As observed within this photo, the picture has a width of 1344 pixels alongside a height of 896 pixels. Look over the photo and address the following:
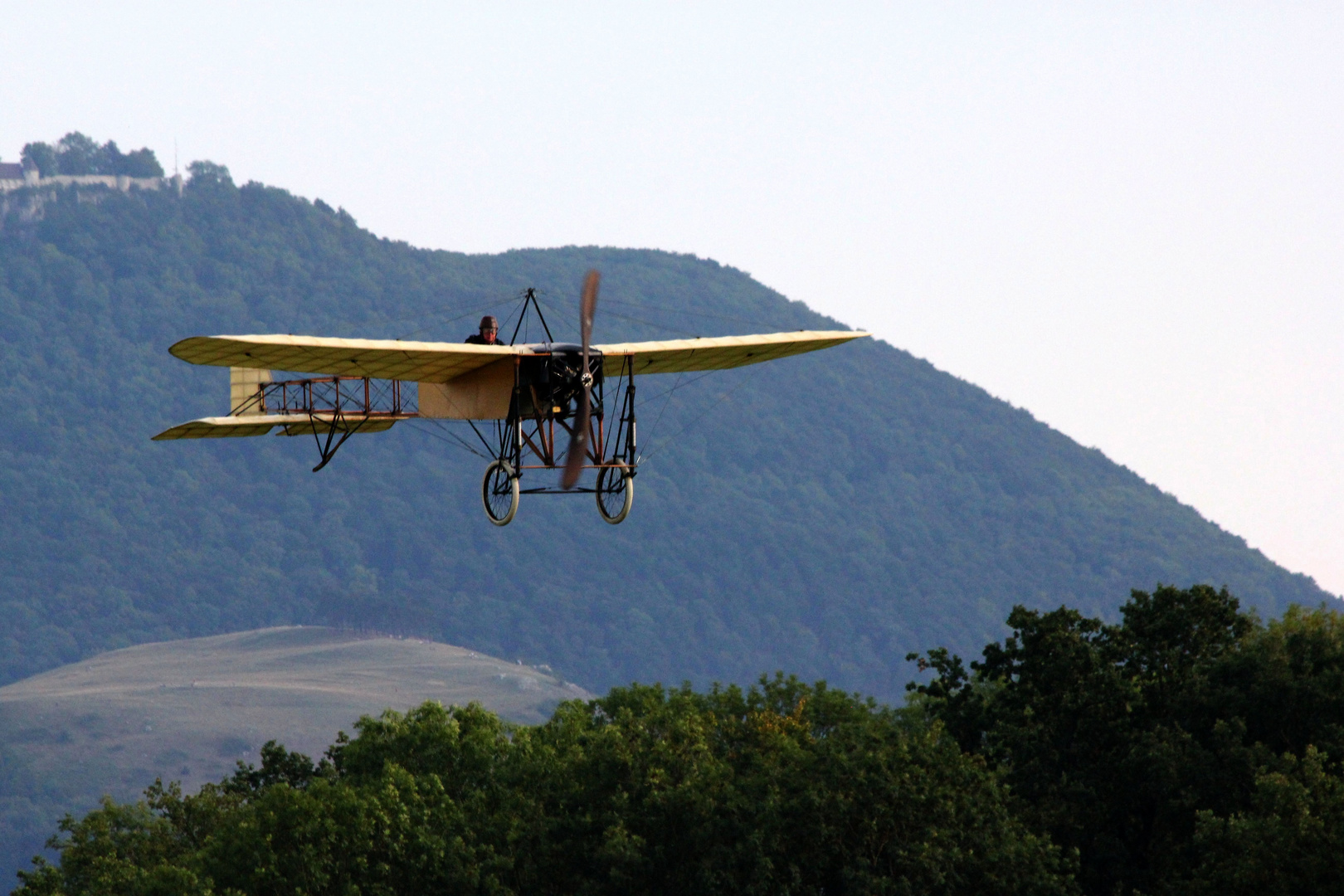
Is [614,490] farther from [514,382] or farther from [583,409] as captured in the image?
[514,382]

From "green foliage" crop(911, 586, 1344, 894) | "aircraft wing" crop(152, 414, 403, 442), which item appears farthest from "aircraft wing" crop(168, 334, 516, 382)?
"green foliage" crop(911, 586, 1344, 894)

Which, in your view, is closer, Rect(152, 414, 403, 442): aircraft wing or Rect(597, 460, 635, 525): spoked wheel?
Rect(597, 460, 635, 525): spoked wheel

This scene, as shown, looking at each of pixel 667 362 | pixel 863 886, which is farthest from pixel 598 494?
pixel 863 886

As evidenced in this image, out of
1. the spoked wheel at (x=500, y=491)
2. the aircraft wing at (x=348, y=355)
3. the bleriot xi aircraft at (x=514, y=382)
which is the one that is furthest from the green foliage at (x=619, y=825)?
the aircraft wing at (x=348, y=355)

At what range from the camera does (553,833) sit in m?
48.7

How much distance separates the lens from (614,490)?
35812 mm

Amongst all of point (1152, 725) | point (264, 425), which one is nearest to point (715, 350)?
point (264, 425)

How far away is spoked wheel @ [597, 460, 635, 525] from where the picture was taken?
115 ft

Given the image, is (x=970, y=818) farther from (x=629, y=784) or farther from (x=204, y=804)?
(x=204, y=804)

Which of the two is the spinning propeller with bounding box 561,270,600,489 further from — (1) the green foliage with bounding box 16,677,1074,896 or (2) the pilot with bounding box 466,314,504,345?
(1) the green foliage with bounding box 16,677,1074,896

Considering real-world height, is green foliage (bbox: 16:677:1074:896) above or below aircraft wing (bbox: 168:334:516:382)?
below

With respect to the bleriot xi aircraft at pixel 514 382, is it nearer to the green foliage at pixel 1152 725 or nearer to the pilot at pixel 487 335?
the pilot at pixel 487 335

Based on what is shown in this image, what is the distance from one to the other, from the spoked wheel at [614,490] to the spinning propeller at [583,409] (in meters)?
1.25

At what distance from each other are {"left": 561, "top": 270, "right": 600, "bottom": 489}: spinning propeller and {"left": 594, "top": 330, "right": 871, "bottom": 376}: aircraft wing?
9.76 ft
